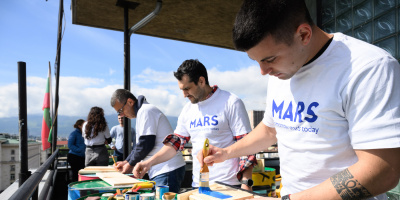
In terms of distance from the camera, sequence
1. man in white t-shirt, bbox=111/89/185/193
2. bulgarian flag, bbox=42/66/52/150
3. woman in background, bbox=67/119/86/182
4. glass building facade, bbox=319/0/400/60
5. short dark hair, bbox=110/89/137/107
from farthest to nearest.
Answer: bulgarian flag, bbox=42/66/52/150 < woman in background, bbox=67/119/86/182 < short dark hair, bbox=110/89/137/107 < glass building facade, bbox=319/0/400/60 < man in white t-shirt, bbox=111/89/185/193

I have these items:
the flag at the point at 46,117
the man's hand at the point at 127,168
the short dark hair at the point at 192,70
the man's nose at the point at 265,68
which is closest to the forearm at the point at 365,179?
the man's nose at the point at 265,68

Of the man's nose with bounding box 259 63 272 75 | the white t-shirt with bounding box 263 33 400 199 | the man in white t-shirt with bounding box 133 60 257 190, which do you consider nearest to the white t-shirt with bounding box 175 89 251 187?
the man in white t-shirt with bounding box 133 60 257 190

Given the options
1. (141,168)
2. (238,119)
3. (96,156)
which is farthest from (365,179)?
(96,156)

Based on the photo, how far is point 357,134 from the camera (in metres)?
0.82

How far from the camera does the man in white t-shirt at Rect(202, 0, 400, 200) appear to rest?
787 millimetres

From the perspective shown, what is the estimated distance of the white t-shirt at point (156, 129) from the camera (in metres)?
2.51

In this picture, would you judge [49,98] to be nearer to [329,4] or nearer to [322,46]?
[329,4]

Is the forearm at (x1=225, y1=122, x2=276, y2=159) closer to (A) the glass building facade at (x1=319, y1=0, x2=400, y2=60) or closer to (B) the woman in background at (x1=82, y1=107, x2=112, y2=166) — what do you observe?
(A) the glass building facade at (x1=319, y1=0, x2=400, y2=60)

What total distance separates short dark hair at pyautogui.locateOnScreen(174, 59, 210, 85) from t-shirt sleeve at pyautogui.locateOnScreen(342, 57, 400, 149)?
1532 mm

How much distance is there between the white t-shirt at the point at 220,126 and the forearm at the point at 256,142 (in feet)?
1.88

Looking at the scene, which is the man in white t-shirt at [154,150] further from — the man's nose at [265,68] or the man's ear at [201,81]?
the man's nose at [265,68]

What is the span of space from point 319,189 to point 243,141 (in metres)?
0.65

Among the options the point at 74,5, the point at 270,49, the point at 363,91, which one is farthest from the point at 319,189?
the point at 74,5

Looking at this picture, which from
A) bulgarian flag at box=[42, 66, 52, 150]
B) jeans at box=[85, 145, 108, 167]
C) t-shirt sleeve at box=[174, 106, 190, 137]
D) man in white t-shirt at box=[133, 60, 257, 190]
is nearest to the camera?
man in white t-shirt at box=[133, 60, 257, 190]
